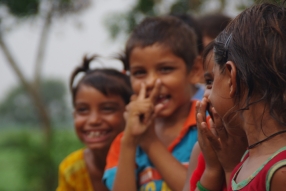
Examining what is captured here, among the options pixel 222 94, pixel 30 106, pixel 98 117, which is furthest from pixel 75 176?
pixel 30 106

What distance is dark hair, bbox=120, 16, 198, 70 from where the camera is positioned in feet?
11.5

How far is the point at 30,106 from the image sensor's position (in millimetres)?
13039

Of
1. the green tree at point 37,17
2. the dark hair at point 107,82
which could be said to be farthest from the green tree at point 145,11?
the dark hair at point 107,82

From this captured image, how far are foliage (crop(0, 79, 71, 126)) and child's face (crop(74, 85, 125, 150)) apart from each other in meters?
6.57

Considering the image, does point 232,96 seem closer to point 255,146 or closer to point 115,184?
point 255,146

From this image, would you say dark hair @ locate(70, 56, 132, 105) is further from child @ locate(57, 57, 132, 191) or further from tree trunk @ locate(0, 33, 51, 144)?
tree trunk @ locate(0, 33, 51, 144)

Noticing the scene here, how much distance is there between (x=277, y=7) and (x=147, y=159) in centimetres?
145

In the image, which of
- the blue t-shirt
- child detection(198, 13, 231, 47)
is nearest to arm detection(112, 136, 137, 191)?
the blue t-shirt

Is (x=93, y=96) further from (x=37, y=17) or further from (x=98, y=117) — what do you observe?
(x=37, y=17)

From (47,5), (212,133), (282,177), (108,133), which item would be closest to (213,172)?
(212,133)

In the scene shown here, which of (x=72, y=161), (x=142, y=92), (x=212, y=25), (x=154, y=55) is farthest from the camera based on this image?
(x=212, y=25)

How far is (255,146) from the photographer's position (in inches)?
83.7

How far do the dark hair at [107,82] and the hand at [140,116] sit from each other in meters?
0.82

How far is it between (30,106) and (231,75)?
11.3 meters
